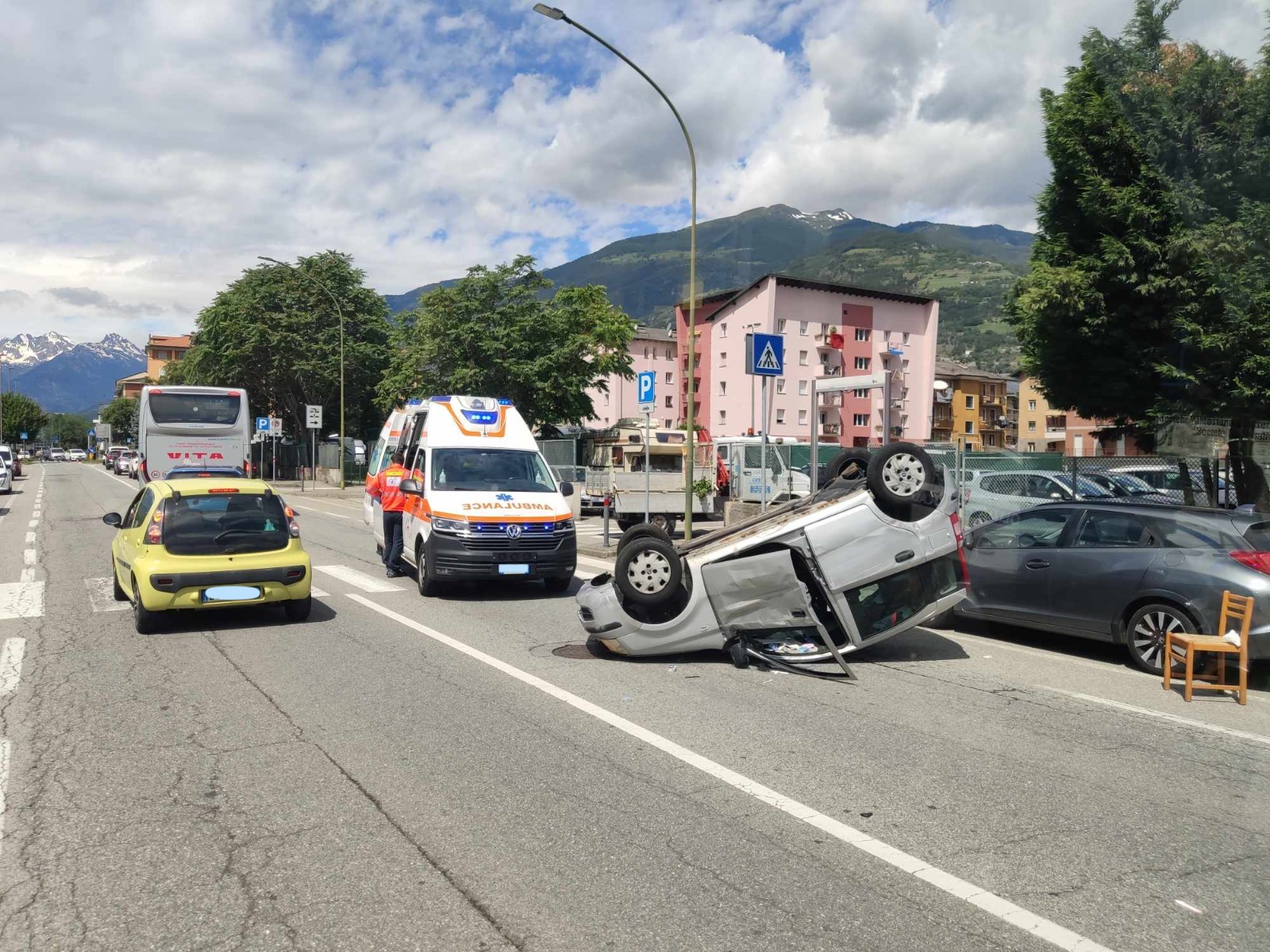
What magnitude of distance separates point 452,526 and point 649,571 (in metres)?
4.00

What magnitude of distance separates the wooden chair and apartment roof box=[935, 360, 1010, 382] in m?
83.3

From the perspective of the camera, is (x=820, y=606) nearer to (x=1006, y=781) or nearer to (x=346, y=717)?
(x=1006, y=781)

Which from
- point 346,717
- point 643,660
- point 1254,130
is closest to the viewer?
point 346,717

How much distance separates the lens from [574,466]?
28.9 metres

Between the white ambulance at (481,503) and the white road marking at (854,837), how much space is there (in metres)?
3.97

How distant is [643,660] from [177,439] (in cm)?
2250

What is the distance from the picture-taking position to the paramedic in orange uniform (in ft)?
42.8

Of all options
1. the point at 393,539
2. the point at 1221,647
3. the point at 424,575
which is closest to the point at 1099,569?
the point at 1221,647

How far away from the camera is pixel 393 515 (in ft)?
43.9

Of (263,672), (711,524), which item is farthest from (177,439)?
(263,672)

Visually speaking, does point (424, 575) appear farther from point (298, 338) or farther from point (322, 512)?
point (298, 338)

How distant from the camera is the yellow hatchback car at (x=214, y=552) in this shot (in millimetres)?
9008

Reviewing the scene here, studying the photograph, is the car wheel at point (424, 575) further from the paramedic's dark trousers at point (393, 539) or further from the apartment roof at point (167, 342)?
the apartment roof at point (167, 342)

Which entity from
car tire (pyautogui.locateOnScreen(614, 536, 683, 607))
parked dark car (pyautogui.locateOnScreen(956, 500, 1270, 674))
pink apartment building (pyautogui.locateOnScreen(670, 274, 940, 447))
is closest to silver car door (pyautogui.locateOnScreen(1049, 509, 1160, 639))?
parked dark car (pyautogui.locateOnScreen(956, 500, 1270, 674))
